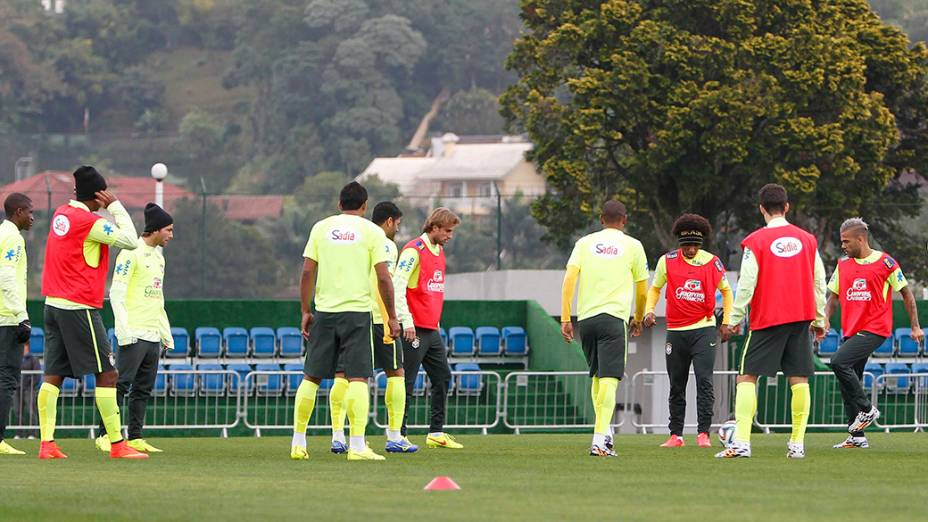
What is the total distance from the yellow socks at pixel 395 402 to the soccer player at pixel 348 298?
128cm

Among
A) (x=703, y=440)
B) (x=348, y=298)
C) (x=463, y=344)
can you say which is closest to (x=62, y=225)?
(x=348, y=298)

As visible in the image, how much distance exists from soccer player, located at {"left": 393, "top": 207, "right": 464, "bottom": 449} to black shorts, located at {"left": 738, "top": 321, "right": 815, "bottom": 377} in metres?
2.66

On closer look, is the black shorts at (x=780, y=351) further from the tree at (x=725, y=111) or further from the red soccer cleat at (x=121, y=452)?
the tree at (x=725, y=111)

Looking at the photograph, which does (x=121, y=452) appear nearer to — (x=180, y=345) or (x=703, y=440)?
(x=703, y=440)

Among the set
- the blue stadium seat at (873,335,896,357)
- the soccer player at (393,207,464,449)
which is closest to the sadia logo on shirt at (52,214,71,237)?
the soccer player at (393,207,464,449)

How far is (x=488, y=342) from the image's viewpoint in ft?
91.0

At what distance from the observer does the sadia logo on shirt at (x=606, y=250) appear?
43.4ft

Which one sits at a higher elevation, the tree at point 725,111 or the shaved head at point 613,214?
the tree at point 725,111

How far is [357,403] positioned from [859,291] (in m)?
4.65

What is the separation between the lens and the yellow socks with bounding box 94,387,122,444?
12656 mm

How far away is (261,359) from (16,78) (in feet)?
356

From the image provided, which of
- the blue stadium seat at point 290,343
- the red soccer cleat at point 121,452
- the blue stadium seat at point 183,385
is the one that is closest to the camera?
the red soccer cleat at point 121,452

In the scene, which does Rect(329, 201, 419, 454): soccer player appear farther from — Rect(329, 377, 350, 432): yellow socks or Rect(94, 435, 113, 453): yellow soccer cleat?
Rect(94, 435, 113, 453): yellow soccer cleat

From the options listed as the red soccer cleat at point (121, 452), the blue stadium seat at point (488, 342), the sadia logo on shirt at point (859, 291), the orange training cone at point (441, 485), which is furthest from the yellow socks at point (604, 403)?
the blue stadium seat at point (488, 342)
